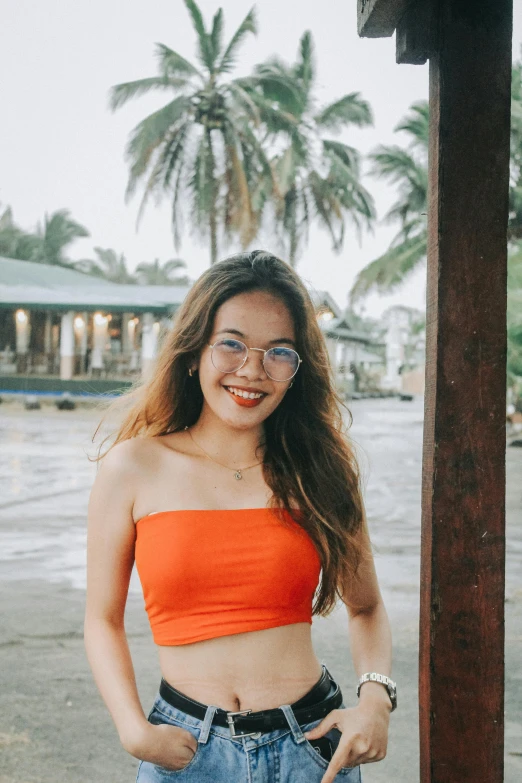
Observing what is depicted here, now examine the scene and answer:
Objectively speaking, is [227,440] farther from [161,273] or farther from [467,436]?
[161,273]

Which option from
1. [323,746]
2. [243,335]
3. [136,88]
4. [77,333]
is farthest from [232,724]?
[77,333]

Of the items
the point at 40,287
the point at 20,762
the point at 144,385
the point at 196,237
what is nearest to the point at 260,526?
the point at 144,385

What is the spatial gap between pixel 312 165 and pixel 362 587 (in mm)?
28817

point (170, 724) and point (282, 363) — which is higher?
point (282, 363)

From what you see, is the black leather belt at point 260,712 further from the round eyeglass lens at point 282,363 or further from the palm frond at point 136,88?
the palm frond at point 136,88

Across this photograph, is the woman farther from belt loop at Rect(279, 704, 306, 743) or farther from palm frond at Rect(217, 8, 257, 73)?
palm frond at Rect(217, 8, 257, 73)

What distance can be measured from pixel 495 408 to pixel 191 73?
25153 mm

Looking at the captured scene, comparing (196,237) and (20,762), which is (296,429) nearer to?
(20,762)

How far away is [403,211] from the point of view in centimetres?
3067

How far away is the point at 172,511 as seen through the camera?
1.52m

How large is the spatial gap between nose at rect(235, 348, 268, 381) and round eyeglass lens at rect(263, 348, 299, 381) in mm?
12

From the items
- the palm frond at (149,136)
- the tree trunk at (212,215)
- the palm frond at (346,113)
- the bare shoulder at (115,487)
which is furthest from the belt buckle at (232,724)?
the palm frond at (346,113)

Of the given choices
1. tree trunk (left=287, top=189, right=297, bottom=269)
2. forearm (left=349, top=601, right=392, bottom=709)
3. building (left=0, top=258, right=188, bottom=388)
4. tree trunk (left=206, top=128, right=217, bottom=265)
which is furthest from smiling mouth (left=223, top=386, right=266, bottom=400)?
tree trunk (left=287, top=189, right=297, bottom=269)

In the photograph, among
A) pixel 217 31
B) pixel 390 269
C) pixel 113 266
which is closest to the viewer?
pixel 217 31
